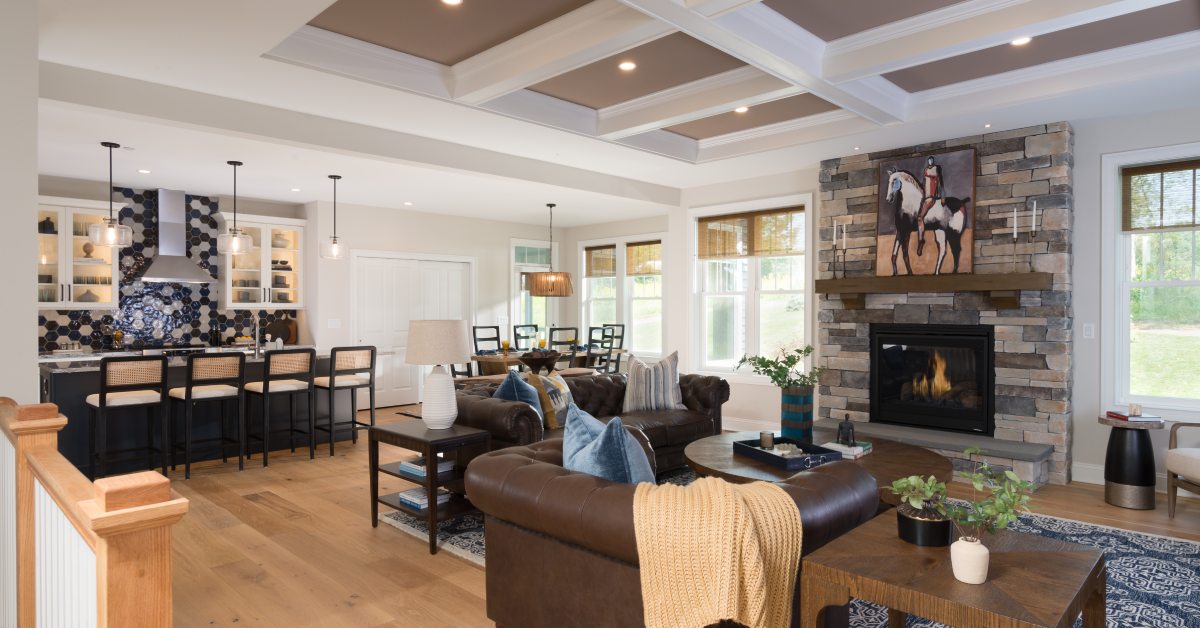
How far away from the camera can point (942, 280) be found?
541cm

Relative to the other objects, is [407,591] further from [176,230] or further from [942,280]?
[176,230]

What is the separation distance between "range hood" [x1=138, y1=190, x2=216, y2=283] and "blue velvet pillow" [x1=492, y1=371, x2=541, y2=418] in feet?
15.9

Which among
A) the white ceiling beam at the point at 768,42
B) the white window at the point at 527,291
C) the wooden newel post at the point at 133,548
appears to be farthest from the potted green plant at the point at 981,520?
the white window at the point at 527,291

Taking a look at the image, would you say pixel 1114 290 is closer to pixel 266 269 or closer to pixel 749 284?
pixel 749 284

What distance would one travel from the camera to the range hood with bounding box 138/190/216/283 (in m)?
7.24

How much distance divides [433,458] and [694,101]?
2.91m

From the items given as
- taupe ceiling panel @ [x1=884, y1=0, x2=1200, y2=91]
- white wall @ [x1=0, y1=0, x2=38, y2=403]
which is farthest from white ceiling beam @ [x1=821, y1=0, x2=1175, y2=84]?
white wall @ [x1=0, y1=0, x2=38, y2=403]

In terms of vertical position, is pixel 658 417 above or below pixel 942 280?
below

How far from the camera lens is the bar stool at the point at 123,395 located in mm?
4891

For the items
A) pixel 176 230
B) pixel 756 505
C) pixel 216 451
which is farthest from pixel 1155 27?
pixel 176 230

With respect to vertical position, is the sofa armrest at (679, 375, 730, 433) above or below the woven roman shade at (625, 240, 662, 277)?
below

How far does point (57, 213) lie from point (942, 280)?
26.8ft

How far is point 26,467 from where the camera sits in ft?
6.63

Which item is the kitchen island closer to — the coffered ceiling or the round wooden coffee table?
the coffered ceiling
